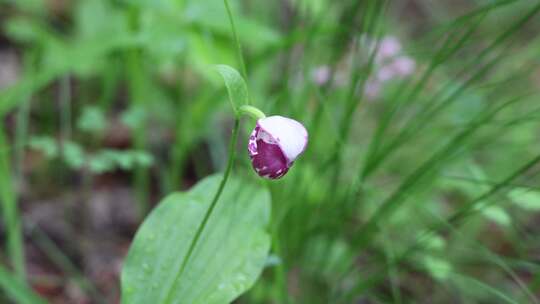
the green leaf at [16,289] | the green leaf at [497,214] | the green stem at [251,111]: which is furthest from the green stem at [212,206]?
the green leaf at [497,214]

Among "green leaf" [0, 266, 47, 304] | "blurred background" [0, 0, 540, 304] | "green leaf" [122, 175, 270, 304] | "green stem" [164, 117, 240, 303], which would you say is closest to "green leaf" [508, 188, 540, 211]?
"blurred background" [0, 0, 540, 304]

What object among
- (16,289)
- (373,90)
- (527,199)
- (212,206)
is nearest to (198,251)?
(212,206)

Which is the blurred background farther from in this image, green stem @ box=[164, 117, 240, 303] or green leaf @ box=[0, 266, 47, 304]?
green stem @ box=[164, 117, 240, 303]

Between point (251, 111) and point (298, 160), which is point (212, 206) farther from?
point (298, 160)

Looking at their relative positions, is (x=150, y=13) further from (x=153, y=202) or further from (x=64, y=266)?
(x=64, y=266)

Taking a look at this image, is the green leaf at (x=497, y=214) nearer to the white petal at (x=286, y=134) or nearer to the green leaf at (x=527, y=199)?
the green leaf at (x=527, y=199)

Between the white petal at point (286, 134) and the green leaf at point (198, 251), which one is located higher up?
the white petal at point (286, 134)

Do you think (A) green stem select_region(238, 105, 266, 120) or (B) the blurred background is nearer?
(A) green stem select_region(238, 105, 266, 120)
